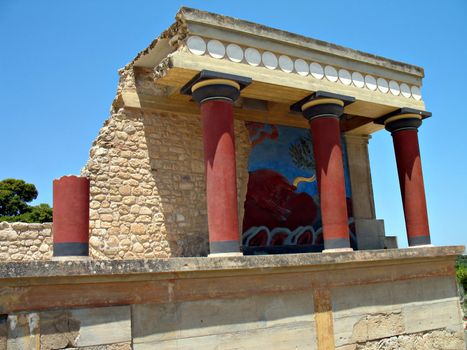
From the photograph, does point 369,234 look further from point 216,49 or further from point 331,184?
point 216,49

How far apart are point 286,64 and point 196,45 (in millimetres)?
1655

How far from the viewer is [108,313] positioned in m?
4.82

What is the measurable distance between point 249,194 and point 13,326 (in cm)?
535

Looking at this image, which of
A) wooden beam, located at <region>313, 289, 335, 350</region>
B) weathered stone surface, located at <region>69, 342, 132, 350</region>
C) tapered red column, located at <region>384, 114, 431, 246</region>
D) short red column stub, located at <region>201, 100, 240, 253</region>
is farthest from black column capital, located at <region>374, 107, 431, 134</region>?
weathered stone surface, located at <region>69, 342, 132, 350</region>

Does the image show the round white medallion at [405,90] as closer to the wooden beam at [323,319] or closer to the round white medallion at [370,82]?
the round white medallion at [370,82]

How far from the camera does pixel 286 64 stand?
772cm

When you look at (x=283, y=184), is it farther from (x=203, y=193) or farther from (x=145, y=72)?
(x=145, y=72)

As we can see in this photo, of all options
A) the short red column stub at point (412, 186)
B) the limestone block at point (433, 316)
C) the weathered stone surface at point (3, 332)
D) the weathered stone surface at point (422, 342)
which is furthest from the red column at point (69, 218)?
the short red column stub at point (412, 186)

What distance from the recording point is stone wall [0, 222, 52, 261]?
7168mm

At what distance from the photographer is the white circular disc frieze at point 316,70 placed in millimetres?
7994

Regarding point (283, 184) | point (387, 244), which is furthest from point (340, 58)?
point (387, 244)

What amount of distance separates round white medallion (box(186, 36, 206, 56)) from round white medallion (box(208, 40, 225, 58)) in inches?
4.3

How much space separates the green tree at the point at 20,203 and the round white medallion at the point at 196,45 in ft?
57.2

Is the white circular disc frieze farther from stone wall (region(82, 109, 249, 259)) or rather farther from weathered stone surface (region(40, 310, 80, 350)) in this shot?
weathered stone surface (region(40, 310, 80, 350))
